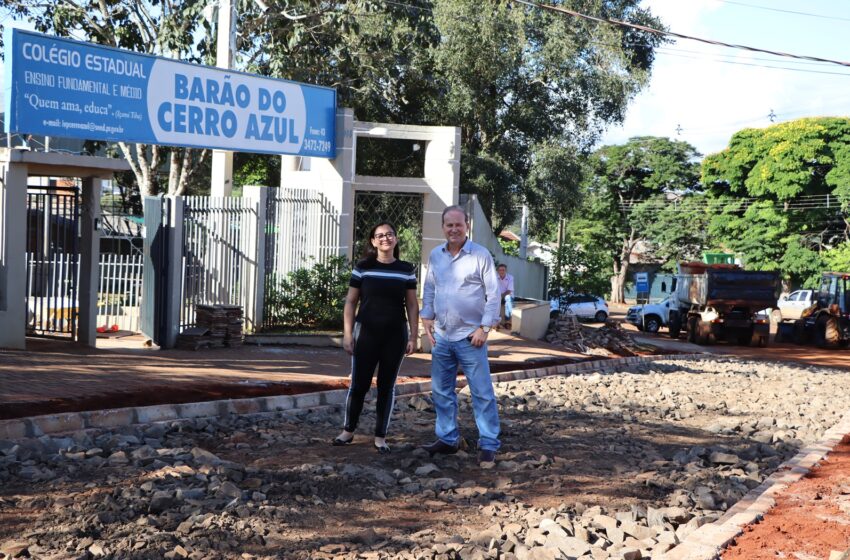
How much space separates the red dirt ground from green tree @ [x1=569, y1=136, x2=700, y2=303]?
54.2m

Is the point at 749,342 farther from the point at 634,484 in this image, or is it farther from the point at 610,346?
the point at 634,484

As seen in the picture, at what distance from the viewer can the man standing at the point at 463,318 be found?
310 inches

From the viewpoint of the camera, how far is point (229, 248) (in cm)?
1728

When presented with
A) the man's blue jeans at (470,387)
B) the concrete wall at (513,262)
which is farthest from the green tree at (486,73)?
the man's blue jeans at (470,387)

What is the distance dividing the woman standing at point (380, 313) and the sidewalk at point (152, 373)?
9.60 feet

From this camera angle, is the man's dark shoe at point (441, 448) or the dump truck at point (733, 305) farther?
the dump truck at point (733, 305)

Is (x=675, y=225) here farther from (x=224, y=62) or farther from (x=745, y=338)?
(x=224, y=62)

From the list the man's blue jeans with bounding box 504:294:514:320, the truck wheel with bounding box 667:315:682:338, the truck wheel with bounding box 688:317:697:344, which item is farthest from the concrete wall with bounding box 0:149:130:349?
the truck wheel with bounding box 667:315:682:338

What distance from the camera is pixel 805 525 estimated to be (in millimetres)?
6367

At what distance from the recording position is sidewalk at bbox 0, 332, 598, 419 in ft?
32.3

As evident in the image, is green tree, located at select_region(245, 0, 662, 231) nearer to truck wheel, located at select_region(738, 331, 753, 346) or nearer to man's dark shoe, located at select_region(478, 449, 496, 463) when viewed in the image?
truck wheel, located at select_region(738, 331, 753, 346)

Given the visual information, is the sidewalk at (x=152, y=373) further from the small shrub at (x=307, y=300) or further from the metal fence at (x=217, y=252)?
the small shrub at (x=307, y=300)

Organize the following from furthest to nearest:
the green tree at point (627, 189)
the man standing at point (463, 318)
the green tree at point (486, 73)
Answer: the green tree at point (627, 189) < the green tree at point (486, 73) < the man standing at point (463, 318)

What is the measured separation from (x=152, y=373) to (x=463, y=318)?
18.5 feet
